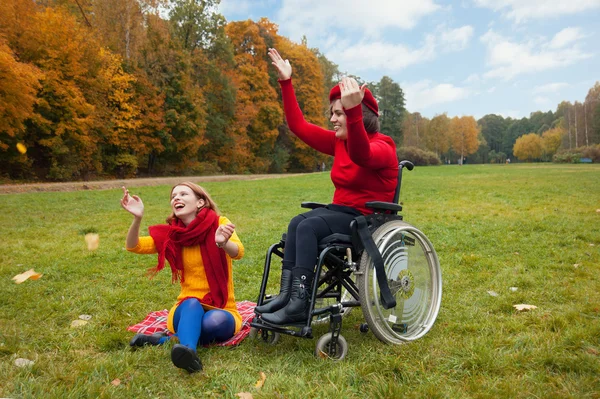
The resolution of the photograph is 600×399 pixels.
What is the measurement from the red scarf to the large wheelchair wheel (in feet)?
3.12

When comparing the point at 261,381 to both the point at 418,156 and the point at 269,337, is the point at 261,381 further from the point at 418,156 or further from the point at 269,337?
the point at 418,156

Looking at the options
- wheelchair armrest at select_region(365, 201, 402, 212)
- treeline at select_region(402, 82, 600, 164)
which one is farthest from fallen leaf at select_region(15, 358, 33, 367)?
treeline at select_region(402, 82, 600, 164)

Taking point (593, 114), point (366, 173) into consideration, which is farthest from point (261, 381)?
point (593, 114)

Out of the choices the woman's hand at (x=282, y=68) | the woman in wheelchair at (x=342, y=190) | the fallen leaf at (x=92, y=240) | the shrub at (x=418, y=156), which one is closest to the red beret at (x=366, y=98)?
the woman in wheelchair at (x=342, y=190)

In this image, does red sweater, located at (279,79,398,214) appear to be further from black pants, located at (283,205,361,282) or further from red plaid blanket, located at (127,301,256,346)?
red plaid blanket, located at (127,301,256,346)

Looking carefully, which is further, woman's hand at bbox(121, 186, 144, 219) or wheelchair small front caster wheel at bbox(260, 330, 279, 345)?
wheelchair small front caster wheel at bbox(260, 330, 279, 345)

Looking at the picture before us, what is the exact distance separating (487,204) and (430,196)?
8.46ft

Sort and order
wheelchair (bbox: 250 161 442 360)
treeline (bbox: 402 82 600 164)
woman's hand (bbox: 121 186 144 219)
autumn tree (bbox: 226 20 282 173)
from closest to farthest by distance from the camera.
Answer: wheelchair (bbox: 250 161 442 360), woman's hand (bbox: 121 186 144 219), autumn tree (bbox: 226 20 282 173), treeline (bbox: 402 82 600 164)

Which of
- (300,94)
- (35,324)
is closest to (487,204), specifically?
(35,324)

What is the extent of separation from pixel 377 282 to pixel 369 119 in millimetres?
1086

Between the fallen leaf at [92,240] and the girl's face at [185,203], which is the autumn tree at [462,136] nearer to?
the fallen leaf at [92,240]

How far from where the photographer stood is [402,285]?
3221 mm

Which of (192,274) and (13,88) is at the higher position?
(13,88)

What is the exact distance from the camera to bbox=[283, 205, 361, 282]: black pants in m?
2.85
